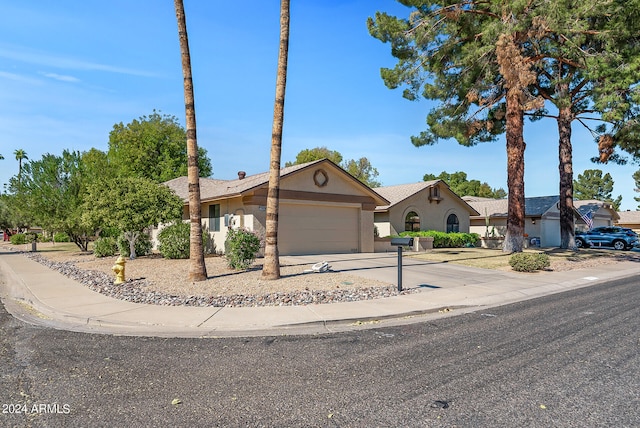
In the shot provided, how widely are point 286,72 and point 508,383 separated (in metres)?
10.2

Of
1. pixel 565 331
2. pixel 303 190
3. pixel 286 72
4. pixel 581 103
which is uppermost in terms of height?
pixel 581 103

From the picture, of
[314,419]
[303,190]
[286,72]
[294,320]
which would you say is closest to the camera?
[314,419]

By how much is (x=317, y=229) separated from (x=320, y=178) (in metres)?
2.76

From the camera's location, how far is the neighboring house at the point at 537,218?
3538 cm

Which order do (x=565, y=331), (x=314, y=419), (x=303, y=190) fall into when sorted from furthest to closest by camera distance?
(x=303, y=190), (x=565, y=331), (x=314, y=419)

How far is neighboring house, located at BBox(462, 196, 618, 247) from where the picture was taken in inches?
1393

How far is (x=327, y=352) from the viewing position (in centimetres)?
561

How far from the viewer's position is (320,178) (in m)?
21.0

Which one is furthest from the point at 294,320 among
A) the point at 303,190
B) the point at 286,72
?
the point at 303,190

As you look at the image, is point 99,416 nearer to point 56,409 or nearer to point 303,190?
point 56,409

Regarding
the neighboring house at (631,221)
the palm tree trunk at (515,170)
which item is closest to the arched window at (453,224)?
the palm tree trunk at (515,170)

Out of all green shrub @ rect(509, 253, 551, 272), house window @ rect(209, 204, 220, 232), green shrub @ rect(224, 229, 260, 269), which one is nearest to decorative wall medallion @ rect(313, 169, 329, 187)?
house window @ rect(209, 204, 220, 232)

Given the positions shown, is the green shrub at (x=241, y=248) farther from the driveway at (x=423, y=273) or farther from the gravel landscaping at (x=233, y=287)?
the driveway at (x=423, y=273)

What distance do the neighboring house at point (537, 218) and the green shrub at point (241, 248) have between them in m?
27.5
